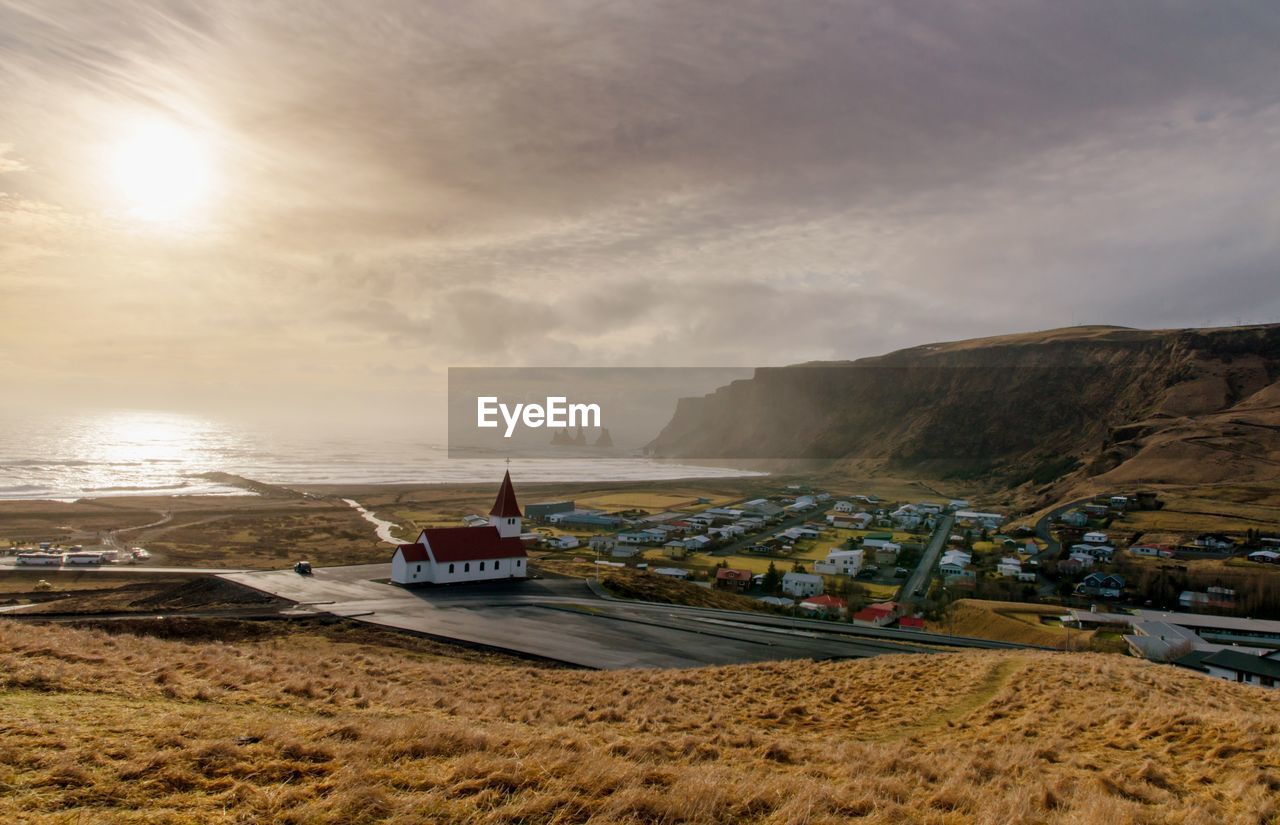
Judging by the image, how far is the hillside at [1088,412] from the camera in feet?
354

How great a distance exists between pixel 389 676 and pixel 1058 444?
159m

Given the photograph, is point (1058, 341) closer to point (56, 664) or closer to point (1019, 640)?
point (1019, 640)

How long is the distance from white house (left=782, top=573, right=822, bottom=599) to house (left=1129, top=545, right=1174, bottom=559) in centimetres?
3764

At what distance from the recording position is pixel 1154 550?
2768 inches

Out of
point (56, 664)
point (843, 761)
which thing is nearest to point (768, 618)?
point (843, 761)

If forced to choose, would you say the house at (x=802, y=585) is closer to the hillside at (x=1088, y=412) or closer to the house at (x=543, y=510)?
the house at (x=543, y=510)

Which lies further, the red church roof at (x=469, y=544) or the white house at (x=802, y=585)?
the white house at (x=802, y=585)

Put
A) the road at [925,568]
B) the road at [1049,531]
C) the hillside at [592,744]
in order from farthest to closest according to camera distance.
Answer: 1. the road at [1049,531]
2. the road at [925,568]
3. the hillside at [592,744]

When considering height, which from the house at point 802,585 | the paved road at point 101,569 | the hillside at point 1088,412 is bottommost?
the house at point 802,585

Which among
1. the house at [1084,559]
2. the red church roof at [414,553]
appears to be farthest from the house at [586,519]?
the red church roof at [414,553]

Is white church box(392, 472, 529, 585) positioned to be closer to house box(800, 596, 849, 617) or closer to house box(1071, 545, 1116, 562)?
house box(800, 596, 849, 617)

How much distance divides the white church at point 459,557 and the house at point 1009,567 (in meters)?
47.8

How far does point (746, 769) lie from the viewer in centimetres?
978

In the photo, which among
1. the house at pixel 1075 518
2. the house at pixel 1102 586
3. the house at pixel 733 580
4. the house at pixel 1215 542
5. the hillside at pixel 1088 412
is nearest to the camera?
the house at pixel 733 580
